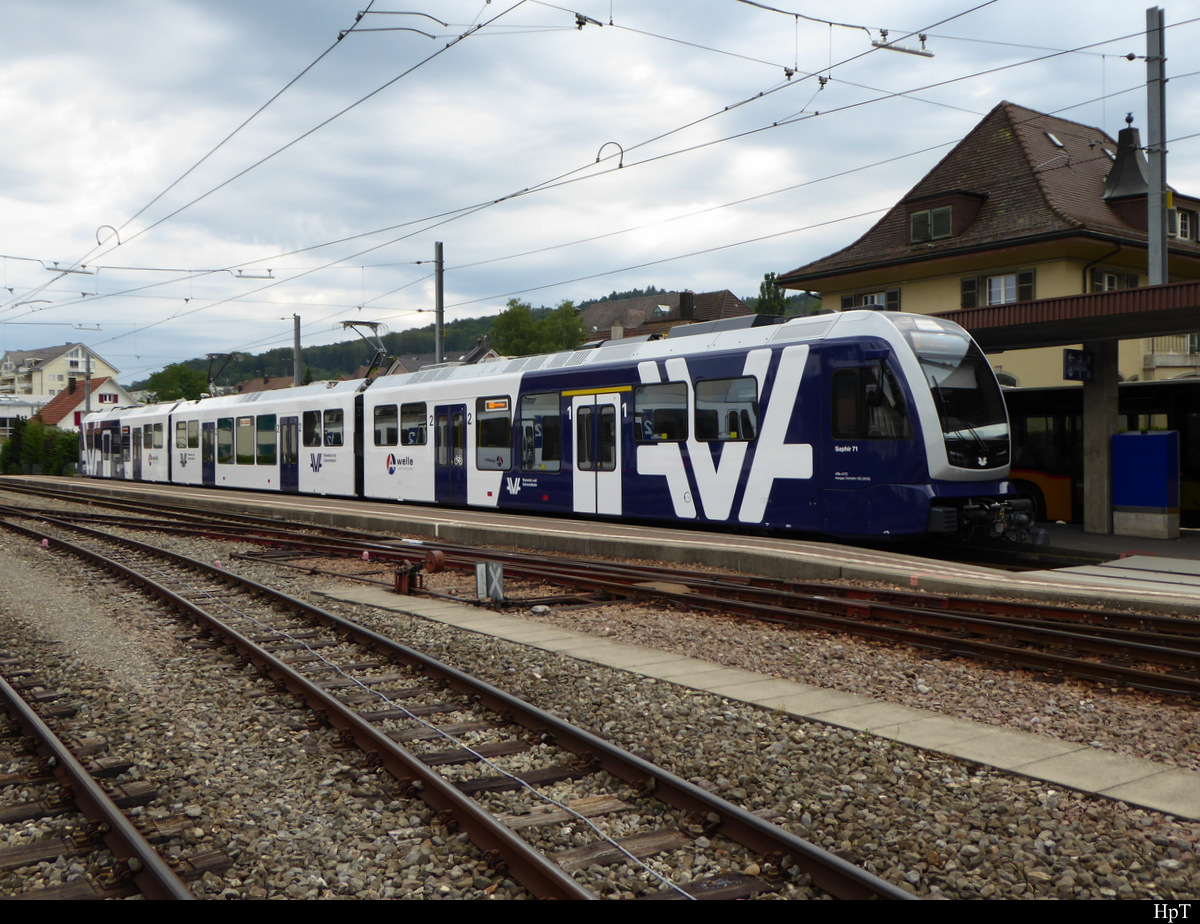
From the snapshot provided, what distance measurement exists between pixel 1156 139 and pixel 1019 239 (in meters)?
12.9

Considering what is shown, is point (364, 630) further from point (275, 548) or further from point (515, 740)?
point (275, 548)

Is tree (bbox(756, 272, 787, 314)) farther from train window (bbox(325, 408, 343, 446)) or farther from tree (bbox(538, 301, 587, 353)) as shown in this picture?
train window (bbox(325, 408, 343, 446))

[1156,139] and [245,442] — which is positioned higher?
[1156,139]

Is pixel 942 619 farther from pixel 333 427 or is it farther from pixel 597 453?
pixel 333 427

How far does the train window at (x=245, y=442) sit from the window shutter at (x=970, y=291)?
69.9ft

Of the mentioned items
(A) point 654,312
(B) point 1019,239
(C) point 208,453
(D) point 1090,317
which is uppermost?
(A) point 654,312

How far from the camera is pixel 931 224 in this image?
31.5m

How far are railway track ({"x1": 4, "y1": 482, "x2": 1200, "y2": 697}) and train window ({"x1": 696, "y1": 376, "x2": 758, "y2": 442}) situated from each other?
2.40 metres

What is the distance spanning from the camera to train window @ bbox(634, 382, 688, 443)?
15492 millimetres

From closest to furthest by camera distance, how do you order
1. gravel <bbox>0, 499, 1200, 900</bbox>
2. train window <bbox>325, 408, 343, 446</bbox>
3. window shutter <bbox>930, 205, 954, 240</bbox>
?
gravel <bbox>0, 499, 1200, 900</bbox>, train window <bbox>325, 408, 343, 446</bbox>, window shutter <bbox>930, 205, 954, 240</bbox>

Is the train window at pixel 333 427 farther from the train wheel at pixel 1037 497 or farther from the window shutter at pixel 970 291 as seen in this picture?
the window shutter at pixel 970 291

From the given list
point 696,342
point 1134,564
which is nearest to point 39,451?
point 696,342

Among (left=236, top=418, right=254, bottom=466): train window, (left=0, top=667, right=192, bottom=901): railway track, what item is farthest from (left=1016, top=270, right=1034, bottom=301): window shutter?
(left=0, top=667, right=192, bottom=901): railway track

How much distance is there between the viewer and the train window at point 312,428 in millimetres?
26031
